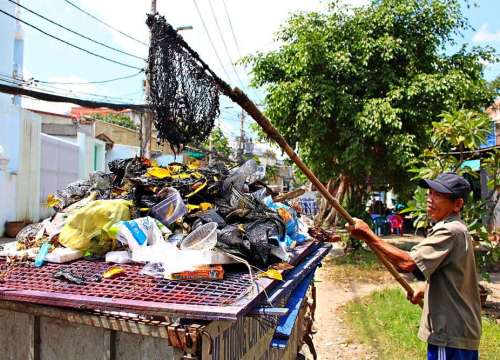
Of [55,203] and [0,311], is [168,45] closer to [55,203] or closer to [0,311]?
[55,203]

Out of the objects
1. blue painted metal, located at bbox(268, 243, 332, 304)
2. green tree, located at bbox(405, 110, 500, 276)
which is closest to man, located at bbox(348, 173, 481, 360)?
blue painted metal, located at bbox(268, 243, 332, 304)

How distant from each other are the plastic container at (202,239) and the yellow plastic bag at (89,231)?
51cm

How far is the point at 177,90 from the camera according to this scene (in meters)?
3.59

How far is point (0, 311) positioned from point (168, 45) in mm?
2173

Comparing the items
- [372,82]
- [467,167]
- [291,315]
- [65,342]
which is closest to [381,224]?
[372,82]

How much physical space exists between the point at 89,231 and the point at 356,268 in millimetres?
7874

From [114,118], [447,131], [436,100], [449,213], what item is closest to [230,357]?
[449,213]

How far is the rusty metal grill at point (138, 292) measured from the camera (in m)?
1.78

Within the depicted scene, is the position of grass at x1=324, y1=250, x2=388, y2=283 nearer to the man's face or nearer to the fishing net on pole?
the fishing net on pole

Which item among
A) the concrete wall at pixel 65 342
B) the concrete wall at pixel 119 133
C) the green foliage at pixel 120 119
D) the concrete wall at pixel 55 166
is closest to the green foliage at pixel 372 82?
the concrete wall at pixel 65 342

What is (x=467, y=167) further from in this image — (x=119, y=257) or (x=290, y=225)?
(x=119, y=257)

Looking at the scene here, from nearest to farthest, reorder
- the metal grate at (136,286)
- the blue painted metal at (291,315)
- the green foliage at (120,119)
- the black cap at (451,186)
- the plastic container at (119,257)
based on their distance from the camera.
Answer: the metal grate at (136,286) → the blue painted metal at (291,315) → the plastic container at (119,257) → the black cap at (451,186) → the green foliage at (120,119)

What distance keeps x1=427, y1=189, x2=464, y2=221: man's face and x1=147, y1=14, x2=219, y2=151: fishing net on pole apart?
1.85m

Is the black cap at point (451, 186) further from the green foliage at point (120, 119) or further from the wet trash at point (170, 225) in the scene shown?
the green foliage at point (120, 119)
